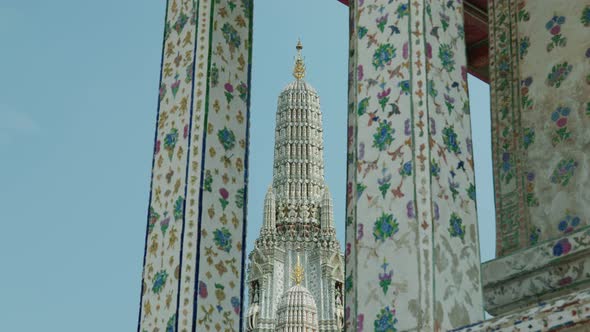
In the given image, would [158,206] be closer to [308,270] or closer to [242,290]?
[242,290]

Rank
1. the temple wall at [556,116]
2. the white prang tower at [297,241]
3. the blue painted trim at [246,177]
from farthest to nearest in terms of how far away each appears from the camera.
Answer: the white prang tower at [297,241] → the blue painted trim at [246,177] → the temple wall at [556,116]

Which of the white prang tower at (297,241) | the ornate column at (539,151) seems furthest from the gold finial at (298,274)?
the ornate column at (539,151)

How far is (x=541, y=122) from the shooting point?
433 cm

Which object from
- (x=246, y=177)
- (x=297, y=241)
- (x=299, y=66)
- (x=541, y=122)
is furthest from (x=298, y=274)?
(x=541, y=122)

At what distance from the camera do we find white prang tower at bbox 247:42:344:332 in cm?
4562

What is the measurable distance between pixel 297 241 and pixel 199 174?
148 feet

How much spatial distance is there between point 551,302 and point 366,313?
0.67m

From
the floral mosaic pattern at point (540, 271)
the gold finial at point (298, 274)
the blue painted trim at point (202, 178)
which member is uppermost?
the gold finial at point (298, 274)

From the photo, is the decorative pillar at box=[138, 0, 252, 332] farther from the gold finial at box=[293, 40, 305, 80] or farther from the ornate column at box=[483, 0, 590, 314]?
the gold finial at box=[293, 40, 305, 80]

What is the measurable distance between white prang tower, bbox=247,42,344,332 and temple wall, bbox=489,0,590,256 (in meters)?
40.0

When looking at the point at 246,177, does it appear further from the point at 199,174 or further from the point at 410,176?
the point at 410,176

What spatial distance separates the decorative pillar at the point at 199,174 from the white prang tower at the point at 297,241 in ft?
130

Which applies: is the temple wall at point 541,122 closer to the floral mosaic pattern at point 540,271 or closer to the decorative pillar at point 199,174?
the floral mosaic pattern at point 540,271

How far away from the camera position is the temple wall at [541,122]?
4.09 m
